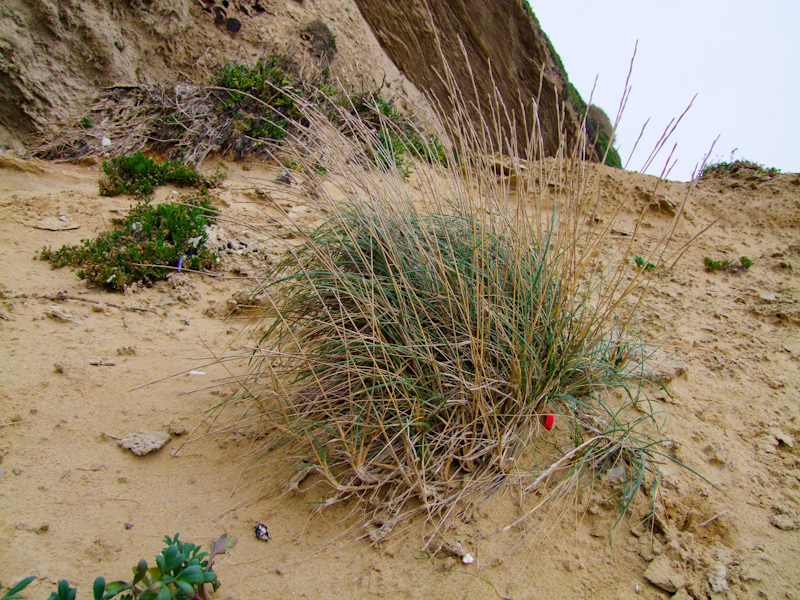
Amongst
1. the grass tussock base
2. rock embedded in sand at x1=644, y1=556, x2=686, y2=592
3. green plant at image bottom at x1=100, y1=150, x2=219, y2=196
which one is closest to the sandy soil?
rock embedded in sand at x1=644, y1=556, x2=686, y2=592

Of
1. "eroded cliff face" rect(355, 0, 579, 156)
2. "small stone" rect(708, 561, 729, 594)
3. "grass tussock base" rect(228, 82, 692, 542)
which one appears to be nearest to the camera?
"small stone" rect(708, 561, 729, 594)

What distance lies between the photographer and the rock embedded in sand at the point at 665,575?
5.67ft

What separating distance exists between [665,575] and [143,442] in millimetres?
2363

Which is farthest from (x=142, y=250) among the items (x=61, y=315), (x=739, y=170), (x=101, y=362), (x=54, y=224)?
(x=739, y=170)

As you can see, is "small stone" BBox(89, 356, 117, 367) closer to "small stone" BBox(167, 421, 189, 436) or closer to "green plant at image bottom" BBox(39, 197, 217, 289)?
"small stone" BBox(167, 421, 189, 436)

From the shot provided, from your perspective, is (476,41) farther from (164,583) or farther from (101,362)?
(164,583)

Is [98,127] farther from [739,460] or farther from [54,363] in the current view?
[739,460]

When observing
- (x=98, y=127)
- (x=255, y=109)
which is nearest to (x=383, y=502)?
(x=255, y=109)

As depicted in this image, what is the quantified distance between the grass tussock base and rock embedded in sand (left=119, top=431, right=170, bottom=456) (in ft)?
1.76

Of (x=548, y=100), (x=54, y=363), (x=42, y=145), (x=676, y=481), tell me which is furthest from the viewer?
(x=548, y=100)

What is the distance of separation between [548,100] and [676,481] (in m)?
8.67

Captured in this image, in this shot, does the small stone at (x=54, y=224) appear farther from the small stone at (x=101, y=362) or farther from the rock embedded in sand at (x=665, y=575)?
the rock embedded in sand at (x=665, y=575)

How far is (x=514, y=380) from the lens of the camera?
2.12 m

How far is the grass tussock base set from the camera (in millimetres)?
1976
